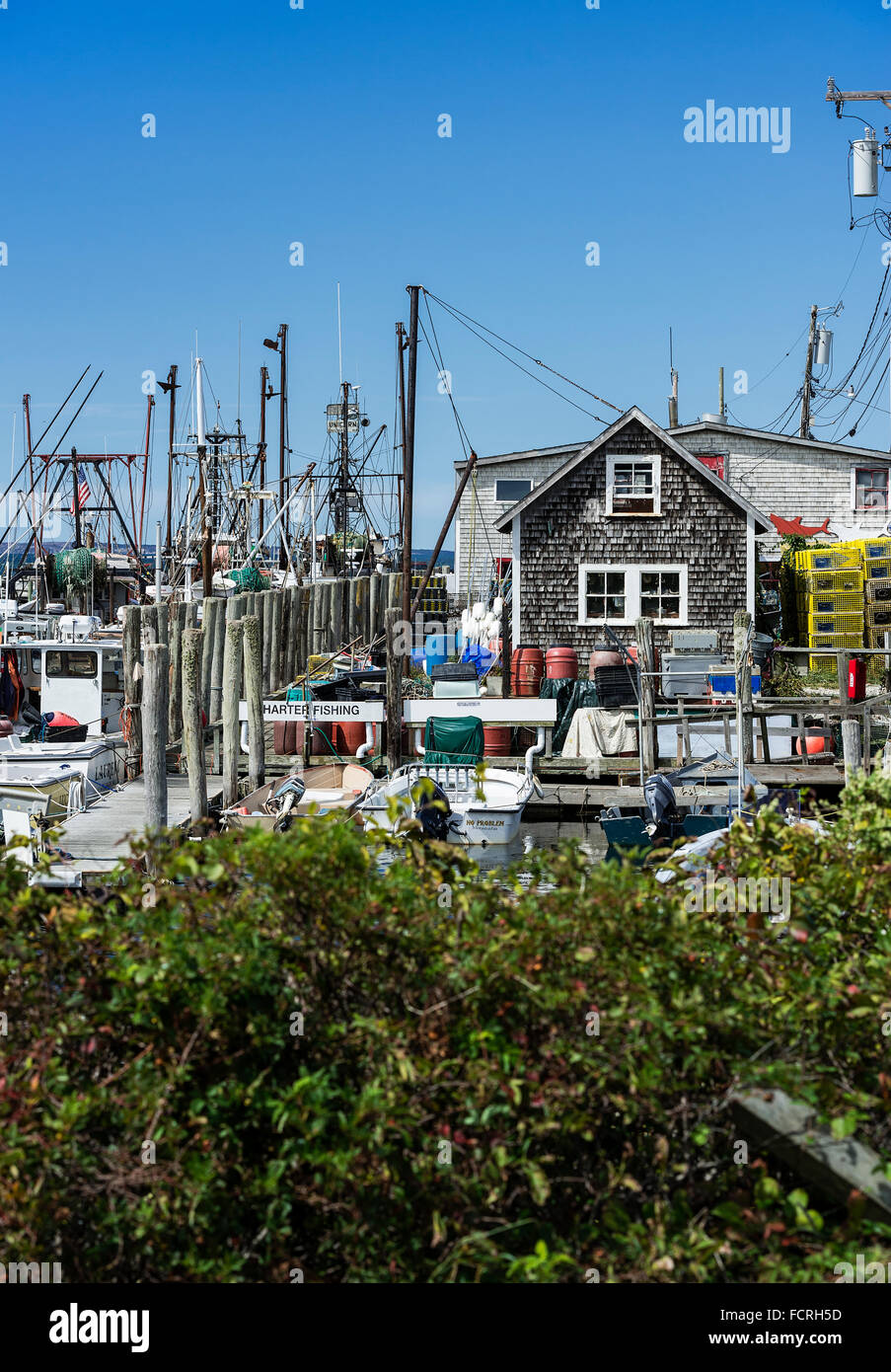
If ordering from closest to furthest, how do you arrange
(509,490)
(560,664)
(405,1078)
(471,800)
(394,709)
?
(405,1078), (471,800), (394,709), (560,664), (509,490)

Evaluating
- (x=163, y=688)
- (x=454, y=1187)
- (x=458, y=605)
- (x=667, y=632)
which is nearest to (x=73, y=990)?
(x=454, y=1187)

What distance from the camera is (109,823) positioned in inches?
686

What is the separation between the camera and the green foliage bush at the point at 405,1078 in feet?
11.9

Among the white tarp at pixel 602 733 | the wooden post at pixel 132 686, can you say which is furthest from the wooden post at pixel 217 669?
the white tarp at pixel 602 733

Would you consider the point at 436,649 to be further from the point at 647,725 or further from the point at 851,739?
the point at 851,739

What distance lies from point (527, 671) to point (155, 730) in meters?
12.9

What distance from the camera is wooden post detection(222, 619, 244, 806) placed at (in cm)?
2033

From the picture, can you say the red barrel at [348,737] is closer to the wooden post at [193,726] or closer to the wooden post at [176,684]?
the wooden post at [176,684]

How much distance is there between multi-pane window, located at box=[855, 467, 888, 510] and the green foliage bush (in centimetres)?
3523

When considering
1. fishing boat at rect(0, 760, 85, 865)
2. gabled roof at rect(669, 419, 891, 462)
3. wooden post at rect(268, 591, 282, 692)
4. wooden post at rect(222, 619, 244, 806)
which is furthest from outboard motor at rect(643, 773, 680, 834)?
gabled roof at rect(669, 419, 891, 462)

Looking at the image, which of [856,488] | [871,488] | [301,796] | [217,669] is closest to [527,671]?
[217,669]

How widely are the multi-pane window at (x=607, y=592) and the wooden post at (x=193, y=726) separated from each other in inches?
479

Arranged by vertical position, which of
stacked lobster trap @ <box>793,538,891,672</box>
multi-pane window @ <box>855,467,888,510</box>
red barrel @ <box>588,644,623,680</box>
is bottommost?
red barrel @ <box>588,644,623,680</box>

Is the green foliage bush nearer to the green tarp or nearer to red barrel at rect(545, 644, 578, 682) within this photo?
the green tarp
